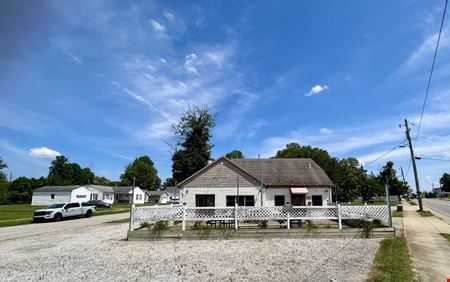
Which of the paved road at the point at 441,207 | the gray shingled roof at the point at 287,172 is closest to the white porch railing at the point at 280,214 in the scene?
the gray shingled roof at the point at 287,172

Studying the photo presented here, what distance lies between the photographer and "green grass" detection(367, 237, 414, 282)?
20.7 ft

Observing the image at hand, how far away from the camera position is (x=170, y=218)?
1307 centimetres

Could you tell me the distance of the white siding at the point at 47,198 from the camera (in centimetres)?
5547

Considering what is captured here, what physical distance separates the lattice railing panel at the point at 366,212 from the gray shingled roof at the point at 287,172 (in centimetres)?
948

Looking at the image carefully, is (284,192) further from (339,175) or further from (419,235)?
(339,175)

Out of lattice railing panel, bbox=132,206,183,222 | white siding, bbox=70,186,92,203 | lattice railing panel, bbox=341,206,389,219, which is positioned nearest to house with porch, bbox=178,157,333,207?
lattice railing panel, bbox=132,206,183,222

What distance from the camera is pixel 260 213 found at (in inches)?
526

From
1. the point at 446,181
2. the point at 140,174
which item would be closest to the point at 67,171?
the point at 140,174

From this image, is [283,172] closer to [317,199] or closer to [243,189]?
[317,199]

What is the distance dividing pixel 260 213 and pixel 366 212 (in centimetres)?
467

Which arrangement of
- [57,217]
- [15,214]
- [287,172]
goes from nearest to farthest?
[287,172]
[57,217]
[15,214]

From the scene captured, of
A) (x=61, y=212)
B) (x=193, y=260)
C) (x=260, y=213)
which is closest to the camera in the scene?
(x=193, y=260)

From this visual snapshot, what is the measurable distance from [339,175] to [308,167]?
29.7m

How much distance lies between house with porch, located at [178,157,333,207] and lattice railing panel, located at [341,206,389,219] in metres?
8.94
